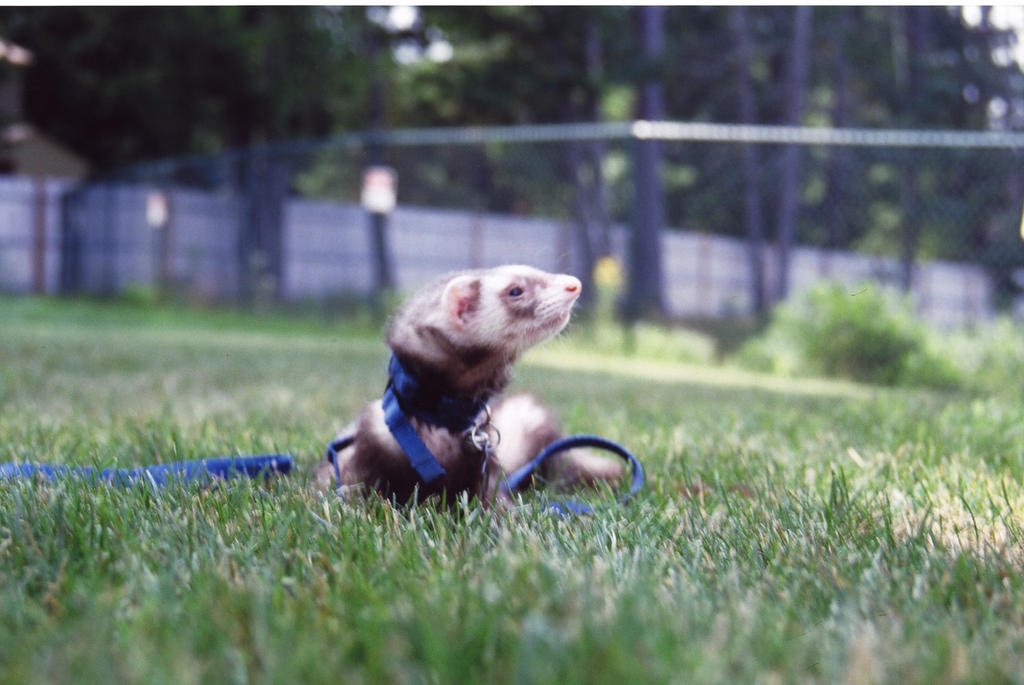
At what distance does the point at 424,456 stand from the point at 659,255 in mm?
9677

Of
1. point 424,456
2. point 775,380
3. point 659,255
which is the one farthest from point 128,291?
point 424,456

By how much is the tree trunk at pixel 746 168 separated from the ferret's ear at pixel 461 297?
12101 mm

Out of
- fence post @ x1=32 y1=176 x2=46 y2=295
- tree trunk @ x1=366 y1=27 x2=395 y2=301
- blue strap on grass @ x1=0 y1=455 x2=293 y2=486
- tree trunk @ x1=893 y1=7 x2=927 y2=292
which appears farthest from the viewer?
fence post @ x1=32 y1=176 x2=46 y2=295

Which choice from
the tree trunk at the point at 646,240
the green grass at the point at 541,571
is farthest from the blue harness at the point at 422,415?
the tree trunk at the point at 646,240

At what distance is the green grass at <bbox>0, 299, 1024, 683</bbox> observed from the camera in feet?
3.88

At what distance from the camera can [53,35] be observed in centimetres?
1795

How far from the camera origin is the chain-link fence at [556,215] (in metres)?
10.8

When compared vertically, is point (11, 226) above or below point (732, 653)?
above

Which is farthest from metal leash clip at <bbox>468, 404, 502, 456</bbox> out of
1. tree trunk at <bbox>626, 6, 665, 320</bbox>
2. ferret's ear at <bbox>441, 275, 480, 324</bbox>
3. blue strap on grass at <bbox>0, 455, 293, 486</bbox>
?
tree trunk at <bbox>626, 6, 665, 320</bbox>

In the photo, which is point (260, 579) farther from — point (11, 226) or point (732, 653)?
point (11, 226)

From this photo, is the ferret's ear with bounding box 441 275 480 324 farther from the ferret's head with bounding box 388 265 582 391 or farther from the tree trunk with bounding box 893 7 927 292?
the tree trunk with bounding box 893 7 927 292

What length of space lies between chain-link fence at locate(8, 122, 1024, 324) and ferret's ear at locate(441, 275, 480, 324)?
6.60 meters

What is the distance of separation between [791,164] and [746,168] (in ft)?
4.44

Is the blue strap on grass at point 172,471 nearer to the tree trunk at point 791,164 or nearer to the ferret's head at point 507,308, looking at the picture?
the ferret's head at point 507,308
